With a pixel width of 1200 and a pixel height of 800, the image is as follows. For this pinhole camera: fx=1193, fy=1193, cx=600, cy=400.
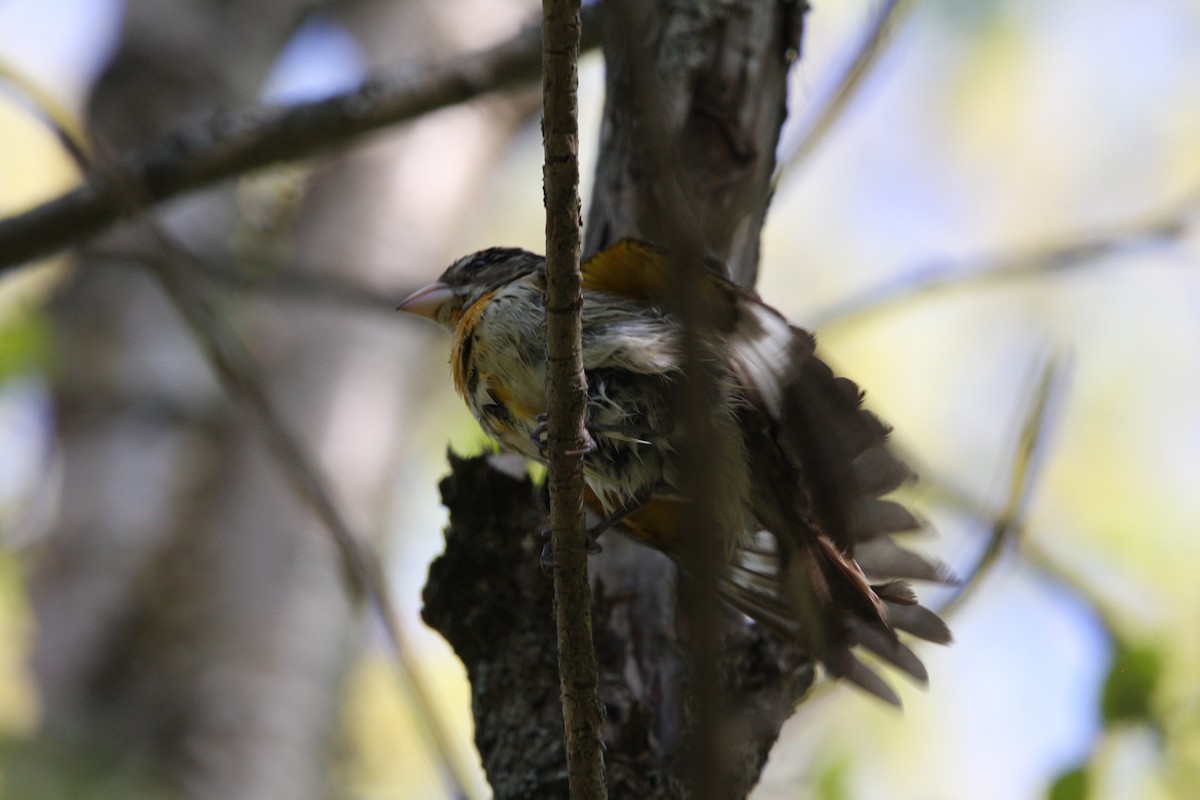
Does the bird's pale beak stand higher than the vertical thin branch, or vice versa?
the bird's pale beak

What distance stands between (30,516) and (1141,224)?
4660 mm

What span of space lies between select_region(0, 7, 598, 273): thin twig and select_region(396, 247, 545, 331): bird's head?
1.59 ft

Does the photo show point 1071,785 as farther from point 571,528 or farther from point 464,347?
point 464,347

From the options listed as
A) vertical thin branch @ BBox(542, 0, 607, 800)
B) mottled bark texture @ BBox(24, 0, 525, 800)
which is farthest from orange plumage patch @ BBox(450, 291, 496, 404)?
mottled bark texture @ BBox(24, 0, 525, 800)

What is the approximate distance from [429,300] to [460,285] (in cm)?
10

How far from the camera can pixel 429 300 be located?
11.0 ft

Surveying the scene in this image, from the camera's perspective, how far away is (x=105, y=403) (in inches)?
242

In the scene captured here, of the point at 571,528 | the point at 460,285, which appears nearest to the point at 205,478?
the point at 460,285

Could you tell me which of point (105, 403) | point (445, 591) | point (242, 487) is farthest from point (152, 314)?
point (445, 591)

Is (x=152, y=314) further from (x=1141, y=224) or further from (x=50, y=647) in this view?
(x=1141, y=224)

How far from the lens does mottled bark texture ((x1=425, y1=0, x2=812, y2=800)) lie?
2336 mm

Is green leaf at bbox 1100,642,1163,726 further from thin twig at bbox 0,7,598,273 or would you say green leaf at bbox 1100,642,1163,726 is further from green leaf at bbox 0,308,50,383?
green leaf at bbox 0,308,50,383

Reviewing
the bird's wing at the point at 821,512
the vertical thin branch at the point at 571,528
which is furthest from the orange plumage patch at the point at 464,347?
the vertical thin branch at the point at 571,528

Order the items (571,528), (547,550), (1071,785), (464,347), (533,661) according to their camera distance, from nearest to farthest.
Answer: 1. (571,528)
2. (1071,785)
3. (547,550)
4. (533,661)
5. (464,347)
